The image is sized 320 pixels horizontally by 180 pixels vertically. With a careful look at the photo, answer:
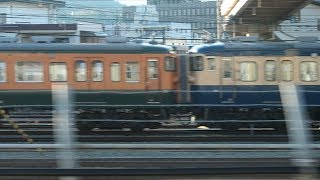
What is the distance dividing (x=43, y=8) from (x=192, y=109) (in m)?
41.9

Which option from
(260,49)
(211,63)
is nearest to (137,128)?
(211,63)

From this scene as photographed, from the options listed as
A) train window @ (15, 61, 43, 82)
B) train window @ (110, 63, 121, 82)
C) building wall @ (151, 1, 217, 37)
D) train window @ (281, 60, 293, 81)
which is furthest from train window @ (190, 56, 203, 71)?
building wall @ (151, 1, 217, 37)

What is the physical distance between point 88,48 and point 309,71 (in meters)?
7.54

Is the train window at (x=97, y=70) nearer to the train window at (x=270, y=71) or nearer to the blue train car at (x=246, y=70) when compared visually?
the blue train car at (x=246, y=70)

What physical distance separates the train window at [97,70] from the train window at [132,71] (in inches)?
34.5

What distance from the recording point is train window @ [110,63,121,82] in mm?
18172

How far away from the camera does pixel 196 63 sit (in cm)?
1856

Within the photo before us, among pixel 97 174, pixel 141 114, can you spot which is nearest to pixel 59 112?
pixel 97 174

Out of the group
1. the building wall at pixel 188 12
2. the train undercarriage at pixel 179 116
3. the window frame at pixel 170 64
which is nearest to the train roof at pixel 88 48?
the window frame at pixel 170 64

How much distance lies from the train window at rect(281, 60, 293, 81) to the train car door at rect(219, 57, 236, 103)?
5.69 ft

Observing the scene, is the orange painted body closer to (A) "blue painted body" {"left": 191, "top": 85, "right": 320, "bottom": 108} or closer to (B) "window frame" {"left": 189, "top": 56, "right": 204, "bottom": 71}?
(B) "window frame" {"left": 189, "top": 56, "right": 204, "bottom": 71}

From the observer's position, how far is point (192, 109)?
16203mm

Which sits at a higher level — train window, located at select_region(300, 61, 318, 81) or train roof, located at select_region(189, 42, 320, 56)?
train roof, located at select_region(189, 42, 320, 56)

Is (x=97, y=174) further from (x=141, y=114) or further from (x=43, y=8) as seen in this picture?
(x=43, y=8)
